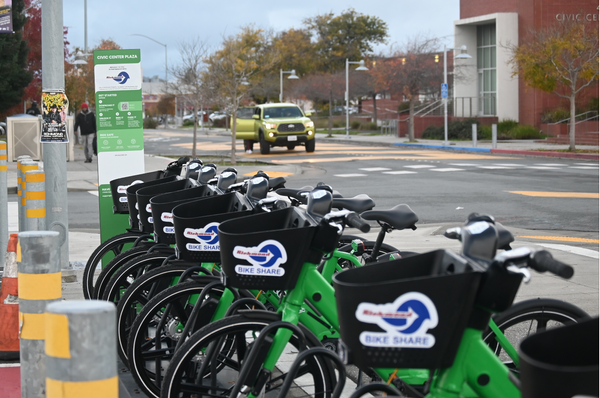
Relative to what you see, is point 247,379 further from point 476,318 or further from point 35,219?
point 35,219

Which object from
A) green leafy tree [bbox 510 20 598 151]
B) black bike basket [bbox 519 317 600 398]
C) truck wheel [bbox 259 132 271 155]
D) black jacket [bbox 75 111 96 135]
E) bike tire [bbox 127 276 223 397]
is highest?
green leafy tree [bbox 510 20 598 151]

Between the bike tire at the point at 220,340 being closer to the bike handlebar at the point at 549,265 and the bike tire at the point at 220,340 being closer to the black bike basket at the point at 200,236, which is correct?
the black bike basket at the point at 200,236

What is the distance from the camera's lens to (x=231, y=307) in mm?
3605

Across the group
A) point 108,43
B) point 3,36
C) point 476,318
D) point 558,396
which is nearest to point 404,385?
point 476,318

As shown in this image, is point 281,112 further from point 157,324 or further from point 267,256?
point 267,256

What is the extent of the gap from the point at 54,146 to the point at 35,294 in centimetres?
451

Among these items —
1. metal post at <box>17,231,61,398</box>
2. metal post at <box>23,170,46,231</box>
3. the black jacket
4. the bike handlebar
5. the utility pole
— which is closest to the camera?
the bike handlebar

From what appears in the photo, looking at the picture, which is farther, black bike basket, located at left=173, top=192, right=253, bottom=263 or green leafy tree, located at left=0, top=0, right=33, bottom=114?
green leafy tree, located at left=0, top=0, right=33, bottom=114

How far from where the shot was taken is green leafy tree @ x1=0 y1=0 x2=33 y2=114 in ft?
107

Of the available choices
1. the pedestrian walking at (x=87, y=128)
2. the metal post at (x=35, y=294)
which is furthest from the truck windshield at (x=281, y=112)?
the metal post at (x=35, y=294)

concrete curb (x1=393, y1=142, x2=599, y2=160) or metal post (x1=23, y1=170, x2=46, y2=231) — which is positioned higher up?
concrete curb (x1=393, y1=142, x2=599, y2=160)

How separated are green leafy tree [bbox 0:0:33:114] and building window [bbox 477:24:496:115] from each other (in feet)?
82.1

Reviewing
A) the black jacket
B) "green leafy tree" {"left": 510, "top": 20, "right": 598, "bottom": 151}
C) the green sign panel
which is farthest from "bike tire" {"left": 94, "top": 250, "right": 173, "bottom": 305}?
"green leafy tree" {"left": 510, "top": 20, "right": 598, "bottom": 151}

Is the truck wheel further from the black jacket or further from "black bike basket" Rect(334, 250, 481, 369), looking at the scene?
"black bike basket" Rect(334, 250, 481, 369)
